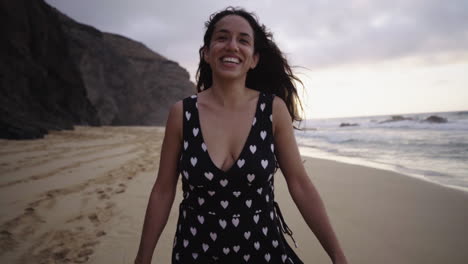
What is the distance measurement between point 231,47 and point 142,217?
7.70 feet

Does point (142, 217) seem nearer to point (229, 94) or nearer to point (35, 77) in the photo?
Answer: point (229, 94)

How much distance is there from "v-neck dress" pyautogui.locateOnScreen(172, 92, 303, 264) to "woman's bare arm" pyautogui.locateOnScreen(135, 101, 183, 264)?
3.9 inches

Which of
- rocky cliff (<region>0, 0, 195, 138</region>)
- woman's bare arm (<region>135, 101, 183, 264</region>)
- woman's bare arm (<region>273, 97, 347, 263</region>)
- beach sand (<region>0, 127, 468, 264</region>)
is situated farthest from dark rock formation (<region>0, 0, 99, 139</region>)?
woman's bare arm (<region>273, 97, 347, 263</region>)

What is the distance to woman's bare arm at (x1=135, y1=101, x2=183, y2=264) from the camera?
1.40 metres

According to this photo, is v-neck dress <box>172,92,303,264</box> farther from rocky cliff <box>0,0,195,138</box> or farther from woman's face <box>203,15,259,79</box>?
rocky cliff <box>0,0,195,138</box>

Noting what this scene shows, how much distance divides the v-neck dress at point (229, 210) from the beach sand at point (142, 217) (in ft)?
3.63

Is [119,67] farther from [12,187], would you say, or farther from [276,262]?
[276,262]

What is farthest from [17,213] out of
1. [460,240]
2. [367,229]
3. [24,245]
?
[460,240]

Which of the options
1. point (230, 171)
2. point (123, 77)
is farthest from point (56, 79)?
point (230, 171)

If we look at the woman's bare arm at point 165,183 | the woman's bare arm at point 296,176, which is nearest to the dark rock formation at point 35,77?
the woman's bare arm at point 165,183

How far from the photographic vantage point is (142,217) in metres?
3.02

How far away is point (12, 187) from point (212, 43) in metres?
3.86

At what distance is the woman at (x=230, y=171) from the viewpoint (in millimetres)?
1271

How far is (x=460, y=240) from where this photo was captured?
2.50 metres
